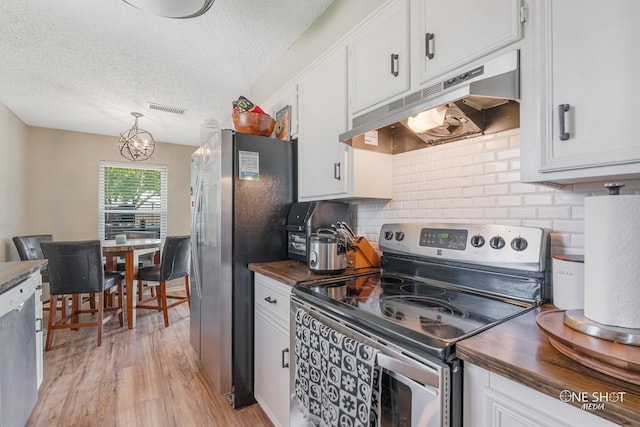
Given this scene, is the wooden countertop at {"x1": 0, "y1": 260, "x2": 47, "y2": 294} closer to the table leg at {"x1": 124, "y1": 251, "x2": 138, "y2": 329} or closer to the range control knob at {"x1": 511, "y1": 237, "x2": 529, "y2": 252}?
the table leg at {"x1": 124, "y1": 251, "x2": 138, "y2": 329}

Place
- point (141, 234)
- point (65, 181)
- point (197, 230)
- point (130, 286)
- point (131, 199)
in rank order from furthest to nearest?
point (131, 199) < point (141, 234) < point (65, 181) < point (130, 286) < point (197, 230)

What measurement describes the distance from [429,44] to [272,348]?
163cm

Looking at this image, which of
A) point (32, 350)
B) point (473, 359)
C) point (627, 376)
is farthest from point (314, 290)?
point (32, 350)

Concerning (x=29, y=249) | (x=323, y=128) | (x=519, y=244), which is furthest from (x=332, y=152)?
(x=29, y=249)

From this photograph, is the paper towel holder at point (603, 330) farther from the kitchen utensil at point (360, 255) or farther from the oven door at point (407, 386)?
Result: the kitchen utensil at point (360, 255)

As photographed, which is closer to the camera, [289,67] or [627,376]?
[627,376]

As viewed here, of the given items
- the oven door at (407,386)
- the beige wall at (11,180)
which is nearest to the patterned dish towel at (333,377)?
the oven door at (407,386)

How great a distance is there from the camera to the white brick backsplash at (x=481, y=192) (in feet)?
3.49

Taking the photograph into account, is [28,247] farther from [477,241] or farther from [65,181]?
[477,241]

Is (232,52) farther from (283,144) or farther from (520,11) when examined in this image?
(520,11)

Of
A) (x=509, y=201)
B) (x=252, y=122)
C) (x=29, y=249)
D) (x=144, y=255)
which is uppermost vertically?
(x=252, y=122)

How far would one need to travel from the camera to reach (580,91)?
2.63ft

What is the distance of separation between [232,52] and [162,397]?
2563 millimetres

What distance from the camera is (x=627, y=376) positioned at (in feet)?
1.77
